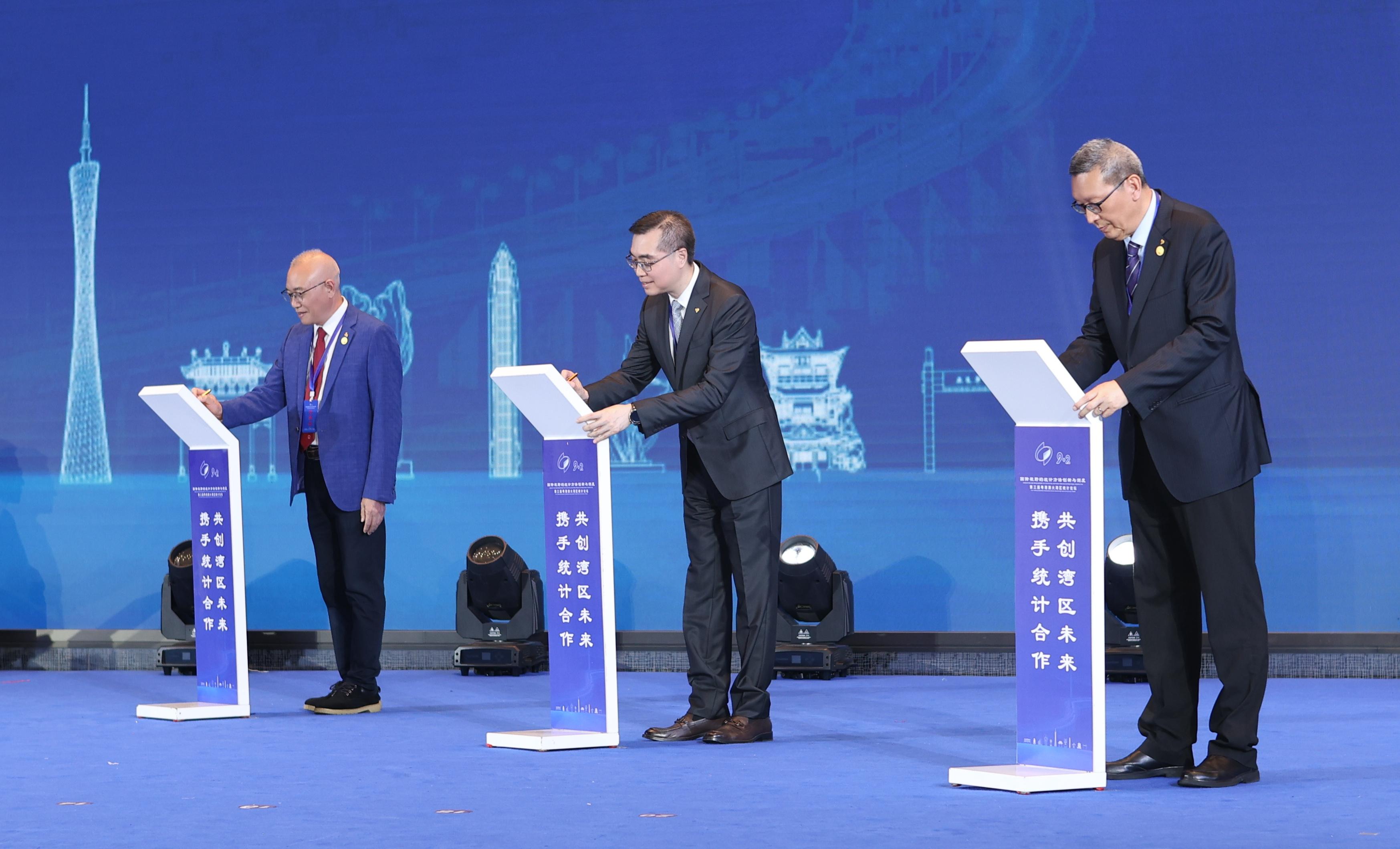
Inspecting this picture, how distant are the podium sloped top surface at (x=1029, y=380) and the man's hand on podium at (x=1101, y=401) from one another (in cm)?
2

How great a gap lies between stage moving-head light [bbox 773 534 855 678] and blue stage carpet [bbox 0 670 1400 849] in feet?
1.56

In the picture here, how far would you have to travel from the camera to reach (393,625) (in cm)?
691

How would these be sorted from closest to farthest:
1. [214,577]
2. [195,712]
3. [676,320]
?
[676,320] < [195,712] < [214,577]

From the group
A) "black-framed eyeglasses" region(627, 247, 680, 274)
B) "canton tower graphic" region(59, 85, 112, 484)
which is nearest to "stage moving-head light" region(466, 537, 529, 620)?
"canton tower graphic" region(59, 85, 112, 484)

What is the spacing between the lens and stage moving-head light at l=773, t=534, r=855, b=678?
620 cm

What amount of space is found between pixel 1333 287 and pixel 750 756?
333 cm

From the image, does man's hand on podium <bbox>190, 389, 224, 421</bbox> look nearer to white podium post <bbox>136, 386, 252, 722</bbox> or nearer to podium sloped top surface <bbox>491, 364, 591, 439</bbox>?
white podium post <bbox>136, 386, 252, 722</bbox>

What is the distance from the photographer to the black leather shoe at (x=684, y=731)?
445cm

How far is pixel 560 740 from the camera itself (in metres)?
4.27

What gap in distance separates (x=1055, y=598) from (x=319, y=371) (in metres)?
2.78

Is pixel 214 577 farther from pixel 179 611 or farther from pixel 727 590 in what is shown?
pixel 727 590

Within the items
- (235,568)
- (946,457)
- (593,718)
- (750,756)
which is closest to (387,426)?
(235,568)

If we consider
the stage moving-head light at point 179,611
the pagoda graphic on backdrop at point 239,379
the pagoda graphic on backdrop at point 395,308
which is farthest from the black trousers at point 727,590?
the pagoda graphic on backdrop at point 239,379

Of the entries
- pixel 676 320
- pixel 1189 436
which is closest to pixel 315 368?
pixel 676 320
